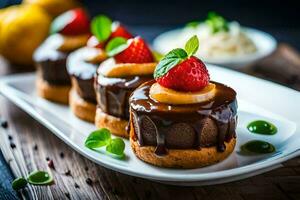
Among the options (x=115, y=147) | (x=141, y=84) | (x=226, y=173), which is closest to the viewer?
(x=226, y=173)

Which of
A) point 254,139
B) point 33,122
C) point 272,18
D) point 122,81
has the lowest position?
point 272,18

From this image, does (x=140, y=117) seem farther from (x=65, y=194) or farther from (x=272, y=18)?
(x=272, y=18)

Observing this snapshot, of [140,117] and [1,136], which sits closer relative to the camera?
[140,117]

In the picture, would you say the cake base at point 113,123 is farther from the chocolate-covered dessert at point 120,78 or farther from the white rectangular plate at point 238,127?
the white rectangular plate at point 238,127

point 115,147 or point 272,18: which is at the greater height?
point 115,147

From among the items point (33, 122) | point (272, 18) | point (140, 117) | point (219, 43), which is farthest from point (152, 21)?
point (140, 117)

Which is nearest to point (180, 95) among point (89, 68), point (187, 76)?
point (187, 76)

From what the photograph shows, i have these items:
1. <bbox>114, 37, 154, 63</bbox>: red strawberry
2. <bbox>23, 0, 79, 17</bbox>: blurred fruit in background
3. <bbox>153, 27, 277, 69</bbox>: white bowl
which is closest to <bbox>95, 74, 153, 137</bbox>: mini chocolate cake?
<bbox>114, 37, 154, 63</bbox>: red strawberry

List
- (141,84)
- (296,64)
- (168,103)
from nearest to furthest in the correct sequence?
1. (168,103)
2. (141,84)
3. (296,64)
